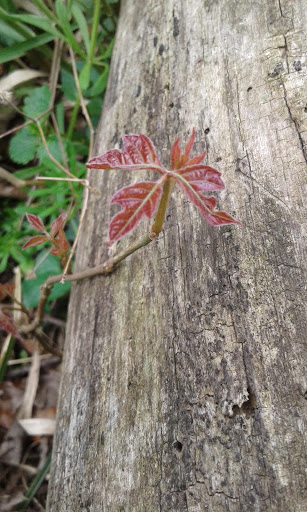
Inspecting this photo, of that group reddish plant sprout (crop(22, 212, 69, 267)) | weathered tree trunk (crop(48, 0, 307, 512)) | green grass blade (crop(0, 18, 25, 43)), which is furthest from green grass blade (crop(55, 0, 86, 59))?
reddish plant sprout (crop(22, 212, 69, 267))

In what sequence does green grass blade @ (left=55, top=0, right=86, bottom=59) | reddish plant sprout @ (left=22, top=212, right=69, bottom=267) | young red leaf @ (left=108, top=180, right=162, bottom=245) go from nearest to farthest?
young red leaf @ (left=108, top=180, right=162, bottom=245)
reddish plant sprout @ (left=22, top=212, right=69, bottom=267)
green grass blade @ (left=55, top=0, right=86, bottom=59)

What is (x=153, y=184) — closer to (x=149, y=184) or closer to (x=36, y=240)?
(x=149, y=184)

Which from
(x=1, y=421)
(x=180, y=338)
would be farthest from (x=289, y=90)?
(x=1, y=421)

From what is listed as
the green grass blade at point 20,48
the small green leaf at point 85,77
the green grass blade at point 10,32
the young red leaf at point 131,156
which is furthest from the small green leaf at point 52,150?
the young red leaf at point 131,156

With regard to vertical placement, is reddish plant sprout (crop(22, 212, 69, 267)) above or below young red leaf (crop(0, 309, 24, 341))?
above

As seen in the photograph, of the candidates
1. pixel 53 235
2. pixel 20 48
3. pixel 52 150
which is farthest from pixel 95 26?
pixel 53 235

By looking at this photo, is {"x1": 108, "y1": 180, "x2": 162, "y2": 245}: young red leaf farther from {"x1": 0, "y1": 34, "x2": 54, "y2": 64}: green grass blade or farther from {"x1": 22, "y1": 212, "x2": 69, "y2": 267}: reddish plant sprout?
{"x1": 0, "y1": 34, "x2": 54, "y2": 64}: green grass blade

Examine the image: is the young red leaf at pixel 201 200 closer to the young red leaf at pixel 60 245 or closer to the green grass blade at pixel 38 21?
the young red leaf at pixel 60 245
